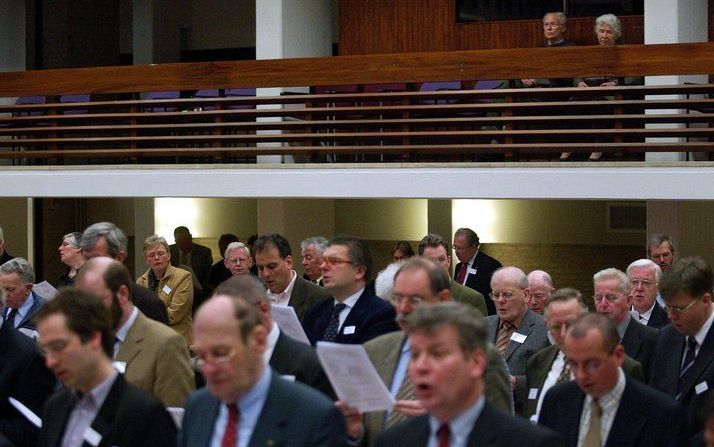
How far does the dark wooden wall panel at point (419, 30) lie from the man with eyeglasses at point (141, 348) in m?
9.86

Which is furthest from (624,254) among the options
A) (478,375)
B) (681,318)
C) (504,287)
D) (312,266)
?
(478,375)

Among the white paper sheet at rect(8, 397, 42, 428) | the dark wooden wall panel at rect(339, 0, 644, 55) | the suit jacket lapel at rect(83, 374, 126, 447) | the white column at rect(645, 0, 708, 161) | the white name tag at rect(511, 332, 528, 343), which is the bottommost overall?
the white paper sheet at rect(8, 397, 42, 428)

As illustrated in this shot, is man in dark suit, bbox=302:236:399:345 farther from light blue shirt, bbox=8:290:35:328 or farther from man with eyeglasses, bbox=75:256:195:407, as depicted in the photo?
light blue shirt, bbox=8:290:35:328

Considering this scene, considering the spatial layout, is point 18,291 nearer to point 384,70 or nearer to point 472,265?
point 472,265

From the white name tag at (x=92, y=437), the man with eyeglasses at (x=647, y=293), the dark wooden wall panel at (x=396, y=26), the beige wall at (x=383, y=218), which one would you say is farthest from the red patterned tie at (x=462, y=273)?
the white name tag at (x=92, y=437)

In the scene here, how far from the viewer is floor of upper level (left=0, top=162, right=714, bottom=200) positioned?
32.6 ft

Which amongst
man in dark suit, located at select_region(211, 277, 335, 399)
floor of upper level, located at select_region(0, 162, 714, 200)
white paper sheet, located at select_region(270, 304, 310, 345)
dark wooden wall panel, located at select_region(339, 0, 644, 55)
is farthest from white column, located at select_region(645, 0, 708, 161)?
man in dark suit, located at select_region(211, 277, 335, 399)

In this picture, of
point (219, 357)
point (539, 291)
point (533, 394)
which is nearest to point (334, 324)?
point (533, 394)

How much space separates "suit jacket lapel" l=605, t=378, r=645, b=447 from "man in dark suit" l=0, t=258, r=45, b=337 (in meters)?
4.65

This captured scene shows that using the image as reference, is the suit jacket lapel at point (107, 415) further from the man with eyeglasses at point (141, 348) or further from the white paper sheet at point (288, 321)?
the white paper sheet at point (288, 321)

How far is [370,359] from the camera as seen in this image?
457cm

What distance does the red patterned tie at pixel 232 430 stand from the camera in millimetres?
3336

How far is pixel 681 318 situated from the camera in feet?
17.4

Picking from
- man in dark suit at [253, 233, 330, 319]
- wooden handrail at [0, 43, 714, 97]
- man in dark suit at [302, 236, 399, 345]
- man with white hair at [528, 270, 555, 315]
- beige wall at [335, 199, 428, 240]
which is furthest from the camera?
beige wall at [335, 199, 428, 240]
